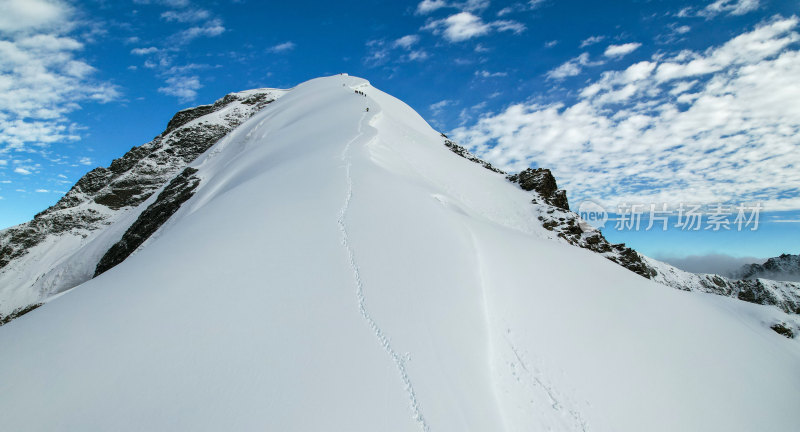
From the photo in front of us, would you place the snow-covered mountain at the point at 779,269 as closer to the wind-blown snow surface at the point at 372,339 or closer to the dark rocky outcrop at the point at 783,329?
the dark rocky outcrop at the point at 783,329

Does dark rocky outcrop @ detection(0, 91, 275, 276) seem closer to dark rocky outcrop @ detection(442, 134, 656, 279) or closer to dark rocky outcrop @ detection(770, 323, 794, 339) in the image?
dark rocky outcrop @ detection(442, 134, 656, 279)

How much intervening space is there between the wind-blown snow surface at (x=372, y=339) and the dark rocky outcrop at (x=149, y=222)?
54.3ft

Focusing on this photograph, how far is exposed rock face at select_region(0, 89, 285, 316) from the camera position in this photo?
32875mm

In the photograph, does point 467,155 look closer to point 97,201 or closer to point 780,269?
point 97,201

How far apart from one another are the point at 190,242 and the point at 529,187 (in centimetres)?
2700

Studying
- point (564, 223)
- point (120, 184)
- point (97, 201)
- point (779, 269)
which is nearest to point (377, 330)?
point (564, 223)

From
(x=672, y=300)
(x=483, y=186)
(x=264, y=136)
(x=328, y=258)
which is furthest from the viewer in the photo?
(x=264, y=136)

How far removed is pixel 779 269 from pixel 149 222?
15240cm

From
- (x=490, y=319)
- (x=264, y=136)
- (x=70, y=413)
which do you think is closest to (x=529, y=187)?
(x=490, y=319)

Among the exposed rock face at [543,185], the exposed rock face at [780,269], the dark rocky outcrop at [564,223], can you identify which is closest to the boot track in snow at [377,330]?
the dark rocky outcrop at [564,223]

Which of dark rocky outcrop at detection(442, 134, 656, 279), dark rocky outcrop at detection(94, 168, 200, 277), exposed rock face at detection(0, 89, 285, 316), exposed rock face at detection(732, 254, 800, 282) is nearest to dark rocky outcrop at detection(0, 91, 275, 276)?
exposed rock face at detection(0, 89, 285, 316)

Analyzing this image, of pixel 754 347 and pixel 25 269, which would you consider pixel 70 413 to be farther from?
pixel 25 269

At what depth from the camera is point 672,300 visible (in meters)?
13.2

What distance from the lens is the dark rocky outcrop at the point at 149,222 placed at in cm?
2703
